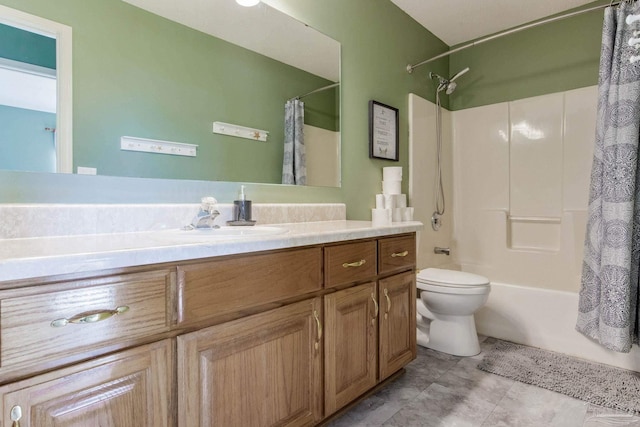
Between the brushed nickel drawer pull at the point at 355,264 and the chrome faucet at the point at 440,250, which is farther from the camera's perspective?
the chrome faucet at the point at 440,250

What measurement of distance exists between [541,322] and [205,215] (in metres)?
2.20

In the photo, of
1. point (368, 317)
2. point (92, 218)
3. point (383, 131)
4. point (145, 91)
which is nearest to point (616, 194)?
point (383, 131)

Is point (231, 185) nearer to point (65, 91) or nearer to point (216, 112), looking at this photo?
point (216, 112)

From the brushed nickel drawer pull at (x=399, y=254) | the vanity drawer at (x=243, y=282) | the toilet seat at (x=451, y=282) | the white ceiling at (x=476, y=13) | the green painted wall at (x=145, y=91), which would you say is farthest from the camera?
the white ceiling at (x=476, y=13)

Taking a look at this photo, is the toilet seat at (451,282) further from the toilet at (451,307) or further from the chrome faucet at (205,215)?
the chrome faucet at (205,215)

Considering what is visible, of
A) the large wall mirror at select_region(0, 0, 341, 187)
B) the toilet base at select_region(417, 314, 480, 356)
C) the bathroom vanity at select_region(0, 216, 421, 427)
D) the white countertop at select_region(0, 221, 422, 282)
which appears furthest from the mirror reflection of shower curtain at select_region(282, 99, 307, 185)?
the toilet base at select_region(417, 314, 480, 356)

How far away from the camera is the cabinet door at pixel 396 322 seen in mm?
1581

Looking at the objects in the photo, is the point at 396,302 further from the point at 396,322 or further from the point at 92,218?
the point at 92,218

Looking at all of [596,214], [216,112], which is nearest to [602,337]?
[596,214]

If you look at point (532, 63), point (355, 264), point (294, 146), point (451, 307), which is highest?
point (532, 63)

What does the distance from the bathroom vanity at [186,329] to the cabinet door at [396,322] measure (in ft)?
0.32

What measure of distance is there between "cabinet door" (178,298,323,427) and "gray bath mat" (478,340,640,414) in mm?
1270

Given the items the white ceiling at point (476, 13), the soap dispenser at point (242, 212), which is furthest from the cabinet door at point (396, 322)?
the white ceiling at point (476, 13)

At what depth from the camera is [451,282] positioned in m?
2.09
